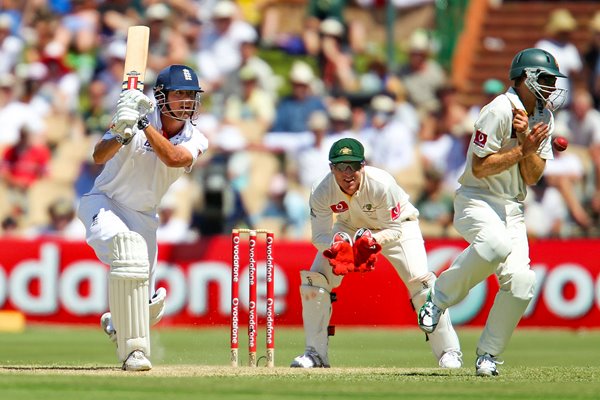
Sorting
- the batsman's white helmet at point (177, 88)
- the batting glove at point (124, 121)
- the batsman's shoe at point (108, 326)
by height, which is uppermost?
the batsman's white helmet at point (177, 88)

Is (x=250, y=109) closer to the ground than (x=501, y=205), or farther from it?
farther from it

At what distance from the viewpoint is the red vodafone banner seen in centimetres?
1317

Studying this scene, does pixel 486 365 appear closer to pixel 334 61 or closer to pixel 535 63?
pixel 535 63

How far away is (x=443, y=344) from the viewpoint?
8.63 meters

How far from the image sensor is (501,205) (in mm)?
7875

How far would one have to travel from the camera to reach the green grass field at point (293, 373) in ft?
22.0

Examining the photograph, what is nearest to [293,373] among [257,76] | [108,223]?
[108,223]

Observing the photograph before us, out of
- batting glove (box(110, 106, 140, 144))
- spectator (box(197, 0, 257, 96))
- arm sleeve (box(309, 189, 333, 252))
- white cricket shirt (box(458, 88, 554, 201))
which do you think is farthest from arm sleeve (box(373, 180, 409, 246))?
spectator (box(197, 0, 257, 96))

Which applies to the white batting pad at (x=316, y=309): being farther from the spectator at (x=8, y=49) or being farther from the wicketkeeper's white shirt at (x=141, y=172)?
the spectator at (x=8, y=49)

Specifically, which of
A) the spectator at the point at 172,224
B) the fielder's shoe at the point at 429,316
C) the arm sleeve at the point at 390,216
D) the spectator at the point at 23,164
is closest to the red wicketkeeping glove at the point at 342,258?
the arm sleeve at the point at 390,216

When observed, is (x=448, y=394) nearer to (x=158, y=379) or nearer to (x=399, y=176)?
(x=158, y=379)

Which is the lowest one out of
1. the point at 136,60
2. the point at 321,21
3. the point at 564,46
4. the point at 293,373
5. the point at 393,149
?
the point at 293,373

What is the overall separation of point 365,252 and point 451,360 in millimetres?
991

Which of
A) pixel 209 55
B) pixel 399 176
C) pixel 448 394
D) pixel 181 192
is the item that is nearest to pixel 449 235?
pixel 399 176
